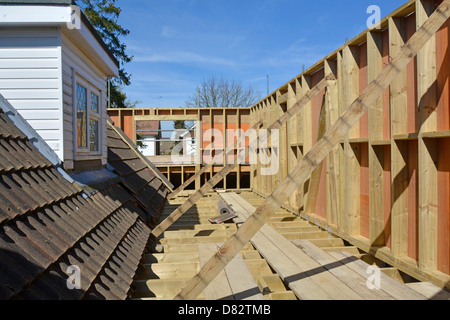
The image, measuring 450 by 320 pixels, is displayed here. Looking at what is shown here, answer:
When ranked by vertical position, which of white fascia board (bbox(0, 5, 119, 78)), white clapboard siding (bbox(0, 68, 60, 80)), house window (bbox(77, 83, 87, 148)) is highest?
white fascia board (bbox(0, 5, 119, 78))

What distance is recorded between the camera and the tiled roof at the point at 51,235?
6.50 feet

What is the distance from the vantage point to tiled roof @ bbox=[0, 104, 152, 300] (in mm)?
1982

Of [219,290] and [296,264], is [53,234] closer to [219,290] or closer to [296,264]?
[219,290]

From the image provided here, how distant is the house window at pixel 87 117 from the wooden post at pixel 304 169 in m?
2.66

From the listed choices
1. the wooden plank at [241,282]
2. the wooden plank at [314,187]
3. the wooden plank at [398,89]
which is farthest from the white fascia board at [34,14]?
the wooden plank at [314,187]

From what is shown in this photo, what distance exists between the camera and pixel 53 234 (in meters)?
2.53

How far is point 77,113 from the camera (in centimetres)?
453

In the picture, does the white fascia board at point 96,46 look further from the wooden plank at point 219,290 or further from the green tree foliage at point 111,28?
the green tree foliage at point 111,28

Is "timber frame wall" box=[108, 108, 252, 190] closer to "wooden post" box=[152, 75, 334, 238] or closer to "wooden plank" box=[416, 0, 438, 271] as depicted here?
"wooden post" box=[152, 75, 334, 238]

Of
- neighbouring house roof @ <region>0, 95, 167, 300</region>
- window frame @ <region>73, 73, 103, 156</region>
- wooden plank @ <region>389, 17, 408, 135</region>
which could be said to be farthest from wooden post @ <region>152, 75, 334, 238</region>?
wooden plank @ <region>389, 17, 408, 135</region>

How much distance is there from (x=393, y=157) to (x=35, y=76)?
13.2 ft

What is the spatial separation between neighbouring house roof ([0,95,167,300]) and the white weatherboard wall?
26cm

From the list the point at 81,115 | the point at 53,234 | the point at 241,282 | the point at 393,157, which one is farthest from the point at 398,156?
the point at 81,115
